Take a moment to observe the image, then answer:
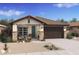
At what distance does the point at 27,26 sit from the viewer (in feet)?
94.8

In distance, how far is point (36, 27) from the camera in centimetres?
2891

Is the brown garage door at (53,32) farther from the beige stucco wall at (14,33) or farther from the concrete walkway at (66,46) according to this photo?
the beige stucco wall at (14,33)

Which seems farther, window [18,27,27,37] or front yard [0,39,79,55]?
window [18,27,27,37]

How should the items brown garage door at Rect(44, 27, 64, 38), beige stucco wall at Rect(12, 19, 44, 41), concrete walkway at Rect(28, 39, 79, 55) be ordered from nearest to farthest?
concrete walkway at Rect(28, 39, 79, 55) < beige stucco wall at Rect(12, 19, 44, 41) < brown garage door at Rect(44, 27, 64, 38)

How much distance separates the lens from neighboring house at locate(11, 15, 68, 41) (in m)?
Result: 28.8

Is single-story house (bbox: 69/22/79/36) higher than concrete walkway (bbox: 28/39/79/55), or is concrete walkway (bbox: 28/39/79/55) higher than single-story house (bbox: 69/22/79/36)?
single-story house (bbox: 69/22/79/36)

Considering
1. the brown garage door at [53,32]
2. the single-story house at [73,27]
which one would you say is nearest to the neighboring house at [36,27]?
the brown garage door at [53,32]

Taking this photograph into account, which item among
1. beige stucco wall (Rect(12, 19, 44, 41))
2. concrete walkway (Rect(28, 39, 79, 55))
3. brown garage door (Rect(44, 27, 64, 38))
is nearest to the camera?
concrete walkway (Rect(28, 39, 79, 55))

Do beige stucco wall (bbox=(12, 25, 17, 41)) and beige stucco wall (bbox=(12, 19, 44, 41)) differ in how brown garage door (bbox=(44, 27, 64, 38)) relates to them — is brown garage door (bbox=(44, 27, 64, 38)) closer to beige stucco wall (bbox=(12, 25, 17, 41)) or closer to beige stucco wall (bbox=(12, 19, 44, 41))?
beige stucco wall (bbox=(12, 19, 44, 41))

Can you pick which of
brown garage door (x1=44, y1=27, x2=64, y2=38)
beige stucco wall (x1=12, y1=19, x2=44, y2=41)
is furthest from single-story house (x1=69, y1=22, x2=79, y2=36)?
beige stucco wall (x1=12, y1=19, x2=44, y2=41)

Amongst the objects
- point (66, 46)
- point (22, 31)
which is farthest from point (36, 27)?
point (66, 46)

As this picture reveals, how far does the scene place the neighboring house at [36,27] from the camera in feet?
94.5
